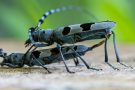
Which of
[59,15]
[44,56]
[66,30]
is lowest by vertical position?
[44,56]

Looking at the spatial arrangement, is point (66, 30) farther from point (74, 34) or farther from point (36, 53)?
point (36, 53)

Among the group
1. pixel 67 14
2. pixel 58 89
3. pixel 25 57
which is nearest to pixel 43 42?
pixel 25 57

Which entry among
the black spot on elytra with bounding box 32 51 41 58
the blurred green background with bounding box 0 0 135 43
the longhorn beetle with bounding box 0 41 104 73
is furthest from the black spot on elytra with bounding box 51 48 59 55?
the blurred green background with bounding box 0 0 135 43

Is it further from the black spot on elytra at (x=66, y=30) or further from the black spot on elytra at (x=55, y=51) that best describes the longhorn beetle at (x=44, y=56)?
the black spot on elytra at (x=66, y=30)

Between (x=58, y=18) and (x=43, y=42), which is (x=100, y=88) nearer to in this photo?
(x=43, y=42)

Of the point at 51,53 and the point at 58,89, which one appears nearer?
the point at 58,89

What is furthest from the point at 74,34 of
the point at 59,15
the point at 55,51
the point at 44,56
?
the point at 59,15
